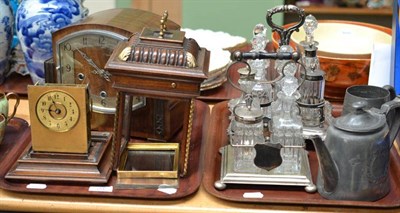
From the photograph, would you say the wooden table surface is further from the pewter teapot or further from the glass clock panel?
the glass clock panel

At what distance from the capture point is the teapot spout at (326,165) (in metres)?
0.97

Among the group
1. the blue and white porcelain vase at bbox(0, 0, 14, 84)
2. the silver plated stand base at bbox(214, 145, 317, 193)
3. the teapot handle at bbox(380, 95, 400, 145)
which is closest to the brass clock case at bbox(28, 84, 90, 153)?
the silver plated stand base at bbox(214, 145, 317, 193)

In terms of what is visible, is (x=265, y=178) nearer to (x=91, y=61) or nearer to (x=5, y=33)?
(x=91, y=61)

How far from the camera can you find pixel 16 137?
1.20 meters

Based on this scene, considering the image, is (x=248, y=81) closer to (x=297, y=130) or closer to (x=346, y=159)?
(x=297, y=130)

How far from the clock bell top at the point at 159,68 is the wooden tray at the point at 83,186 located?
16 cm

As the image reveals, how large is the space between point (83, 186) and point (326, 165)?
41cm

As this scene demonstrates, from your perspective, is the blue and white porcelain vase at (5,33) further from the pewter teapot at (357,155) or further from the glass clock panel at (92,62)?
the pewter teapot at (357,155)

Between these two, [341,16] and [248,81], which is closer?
[248,81]

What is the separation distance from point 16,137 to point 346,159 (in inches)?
25.0

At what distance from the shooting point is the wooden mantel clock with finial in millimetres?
990

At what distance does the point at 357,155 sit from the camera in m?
0.96

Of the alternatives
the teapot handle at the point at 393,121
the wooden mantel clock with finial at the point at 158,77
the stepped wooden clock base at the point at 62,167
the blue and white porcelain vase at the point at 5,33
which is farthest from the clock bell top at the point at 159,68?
the blue and white porcelain vase at the point at 5,33

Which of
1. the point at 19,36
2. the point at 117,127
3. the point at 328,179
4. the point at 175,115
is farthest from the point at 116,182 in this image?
the point at 19,36
